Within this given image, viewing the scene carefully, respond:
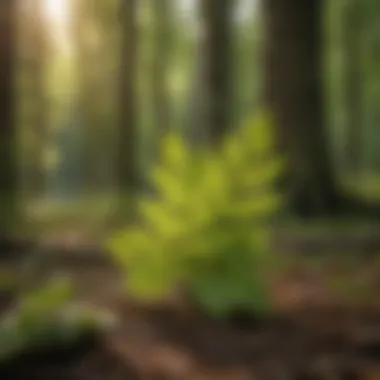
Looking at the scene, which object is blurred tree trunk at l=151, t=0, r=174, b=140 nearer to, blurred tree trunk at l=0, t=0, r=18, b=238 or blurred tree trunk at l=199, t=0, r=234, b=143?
blurred tree trunk at l=199, t=0, r=234, b=143

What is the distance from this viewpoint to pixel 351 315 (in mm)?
720

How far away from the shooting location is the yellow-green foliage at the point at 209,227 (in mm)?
743

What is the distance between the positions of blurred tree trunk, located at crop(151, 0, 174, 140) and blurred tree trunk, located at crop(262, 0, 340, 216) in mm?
113

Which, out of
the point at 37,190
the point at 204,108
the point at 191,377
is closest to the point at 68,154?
the point at 37,190

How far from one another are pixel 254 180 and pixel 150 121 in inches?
5.4

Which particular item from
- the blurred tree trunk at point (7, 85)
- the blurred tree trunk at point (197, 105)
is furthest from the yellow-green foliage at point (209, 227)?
the blurred tree trunk at point (7, 85)

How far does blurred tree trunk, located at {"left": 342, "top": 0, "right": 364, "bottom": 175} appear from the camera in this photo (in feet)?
2.45

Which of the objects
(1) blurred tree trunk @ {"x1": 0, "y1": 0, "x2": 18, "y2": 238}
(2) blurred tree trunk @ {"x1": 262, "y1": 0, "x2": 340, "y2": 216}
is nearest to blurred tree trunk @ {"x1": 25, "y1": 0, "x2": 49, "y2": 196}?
(1) blurred tree trunk @ {"x1": 0, "y1": 0, "x2": 18, "y2": 238}

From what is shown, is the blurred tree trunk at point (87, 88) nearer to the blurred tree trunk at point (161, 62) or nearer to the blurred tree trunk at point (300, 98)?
A: the blurred tree trunk at point (161, 62)

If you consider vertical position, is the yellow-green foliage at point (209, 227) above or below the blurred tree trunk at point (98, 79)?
below

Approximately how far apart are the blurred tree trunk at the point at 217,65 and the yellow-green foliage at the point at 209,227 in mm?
24

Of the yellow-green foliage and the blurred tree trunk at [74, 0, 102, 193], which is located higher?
the blurred tree trunk at [74, 0, 102, 193]

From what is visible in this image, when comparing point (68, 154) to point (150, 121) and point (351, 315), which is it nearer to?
point (150, 121)

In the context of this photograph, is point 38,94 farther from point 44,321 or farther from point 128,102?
point 44,321
